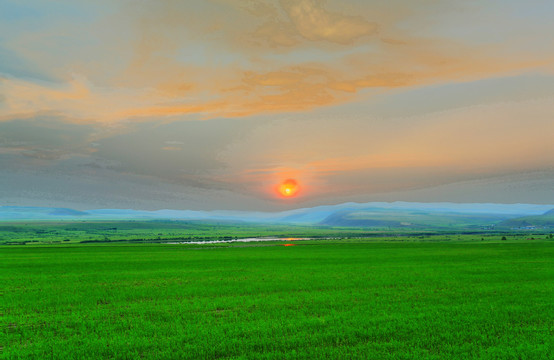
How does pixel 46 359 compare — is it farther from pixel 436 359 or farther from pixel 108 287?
pixel 108 287

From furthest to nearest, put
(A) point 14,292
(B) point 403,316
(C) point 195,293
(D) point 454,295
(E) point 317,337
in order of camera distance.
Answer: (A) point 14,292 → (C) point 195,293 → (D) point 454,295 → (B) point 403,316 → (E) point 317,337

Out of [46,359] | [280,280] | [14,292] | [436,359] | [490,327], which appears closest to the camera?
[436,359]

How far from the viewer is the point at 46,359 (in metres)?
12.1

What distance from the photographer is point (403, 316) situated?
653 inches

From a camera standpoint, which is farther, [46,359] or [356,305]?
[356,305]

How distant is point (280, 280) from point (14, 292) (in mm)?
20478

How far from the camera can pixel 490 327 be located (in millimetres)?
14750

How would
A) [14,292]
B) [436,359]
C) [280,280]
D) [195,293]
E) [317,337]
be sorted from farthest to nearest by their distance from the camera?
[280,280]
[14,292]
[195,293]
[317,337]
[436,359]

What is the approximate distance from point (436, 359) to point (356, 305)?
8126mm

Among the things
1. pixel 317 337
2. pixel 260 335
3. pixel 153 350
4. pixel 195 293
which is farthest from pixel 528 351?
pixel 195 293

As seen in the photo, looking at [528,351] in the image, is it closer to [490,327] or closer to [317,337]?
[490,327]

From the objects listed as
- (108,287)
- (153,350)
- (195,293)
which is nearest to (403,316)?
(153,350)

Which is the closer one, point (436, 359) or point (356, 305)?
point (436, 359)

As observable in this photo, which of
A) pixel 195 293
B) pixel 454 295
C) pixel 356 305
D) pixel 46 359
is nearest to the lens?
pixel 46 359
